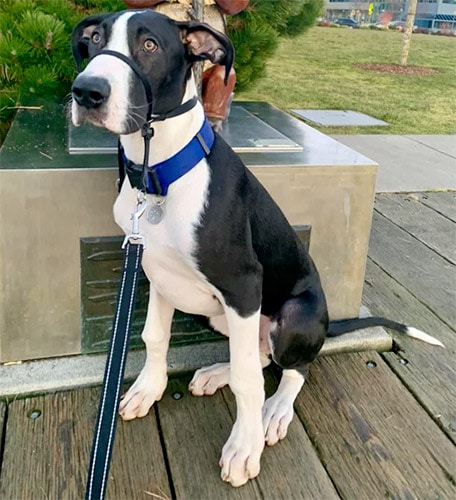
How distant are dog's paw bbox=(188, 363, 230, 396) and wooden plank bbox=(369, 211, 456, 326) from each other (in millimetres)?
1329

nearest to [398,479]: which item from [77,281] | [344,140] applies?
[77,281]

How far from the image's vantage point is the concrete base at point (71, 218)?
236 cm

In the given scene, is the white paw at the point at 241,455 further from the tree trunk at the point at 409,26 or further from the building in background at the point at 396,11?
the building in background at the point at 396,11

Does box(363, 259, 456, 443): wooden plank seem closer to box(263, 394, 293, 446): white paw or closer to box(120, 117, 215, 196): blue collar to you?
box(263, 394, 293, 446): white paw

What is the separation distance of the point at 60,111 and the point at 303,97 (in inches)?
269

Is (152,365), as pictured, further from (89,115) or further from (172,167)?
(89,115)

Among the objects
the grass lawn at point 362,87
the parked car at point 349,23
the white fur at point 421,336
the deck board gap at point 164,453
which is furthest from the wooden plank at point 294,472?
the parked car at point 349,23

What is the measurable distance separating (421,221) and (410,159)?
5.95 feet

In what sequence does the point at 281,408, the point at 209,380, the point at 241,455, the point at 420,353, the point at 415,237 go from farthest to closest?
the point at 415,237 → the point at 420,353 → the point at 209,380 → the point at 281,408 → the point at 241,455

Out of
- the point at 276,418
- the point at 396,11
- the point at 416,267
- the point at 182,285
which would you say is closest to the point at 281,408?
the point at 276,418

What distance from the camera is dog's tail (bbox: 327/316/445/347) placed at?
2.76m

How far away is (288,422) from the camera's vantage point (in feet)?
7.49

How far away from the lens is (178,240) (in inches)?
74.4

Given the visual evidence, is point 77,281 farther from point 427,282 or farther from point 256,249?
point 427,282
